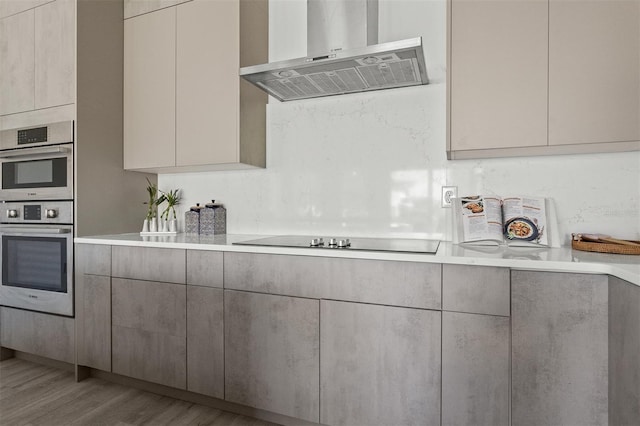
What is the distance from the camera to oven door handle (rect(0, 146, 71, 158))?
2.15 meters

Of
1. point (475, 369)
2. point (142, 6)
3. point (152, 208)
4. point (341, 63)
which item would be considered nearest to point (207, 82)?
point (142, 6)

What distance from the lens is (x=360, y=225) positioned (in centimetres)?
212

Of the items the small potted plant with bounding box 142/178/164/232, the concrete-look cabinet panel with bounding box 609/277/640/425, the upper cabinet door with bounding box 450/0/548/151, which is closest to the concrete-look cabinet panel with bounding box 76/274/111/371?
the small potted plant with bounding box 142/178/164/232

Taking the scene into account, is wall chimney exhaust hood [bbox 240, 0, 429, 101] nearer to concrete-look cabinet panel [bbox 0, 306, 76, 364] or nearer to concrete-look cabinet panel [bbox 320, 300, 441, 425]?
concrete-look cabinet panel [bbox 320, 300, 441, 425]

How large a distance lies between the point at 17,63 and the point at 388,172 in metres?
2.50

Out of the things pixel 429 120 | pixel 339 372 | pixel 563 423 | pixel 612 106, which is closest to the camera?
pixel 563 423

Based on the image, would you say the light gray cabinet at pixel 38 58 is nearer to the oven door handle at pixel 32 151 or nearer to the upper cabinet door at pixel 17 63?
the upper cabinet door at pixel 17 63

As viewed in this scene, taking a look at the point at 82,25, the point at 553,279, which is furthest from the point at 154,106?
the point at 553,279

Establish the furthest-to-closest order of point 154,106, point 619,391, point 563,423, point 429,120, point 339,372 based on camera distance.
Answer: point 154,106
point 429,120
point 339,372
point 563,423
point 619,391

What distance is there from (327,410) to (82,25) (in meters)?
2.52

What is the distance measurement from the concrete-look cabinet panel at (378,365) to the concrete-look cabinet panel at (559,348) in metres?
Result: 0.29

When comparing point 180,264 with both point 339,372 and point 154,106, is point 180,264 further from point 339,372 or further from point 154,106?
point 154,106

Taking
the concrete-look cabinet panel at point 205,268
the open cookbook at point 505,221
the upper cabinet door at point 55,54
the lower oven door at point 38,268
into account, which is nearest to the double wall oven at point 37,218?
the lower oven door at point 38,268

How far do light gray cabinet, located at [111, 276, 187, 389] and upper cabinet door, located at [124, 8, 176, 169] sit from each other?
806 mm
